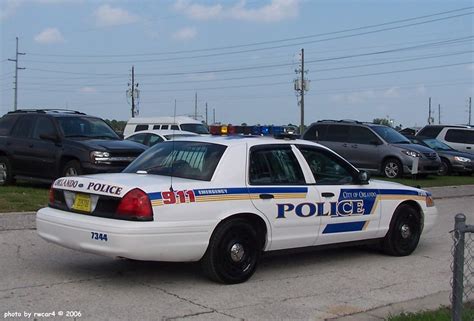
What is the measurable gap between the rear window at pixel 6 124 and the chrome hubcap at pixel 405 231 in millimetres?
9539

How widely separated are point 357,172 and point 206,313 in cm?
318

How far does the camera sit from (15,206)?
1034cm

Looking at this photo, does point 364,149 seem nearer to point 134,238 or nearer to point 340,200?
point 340,200

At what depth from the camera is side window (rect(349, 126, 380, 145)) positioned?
791 inches

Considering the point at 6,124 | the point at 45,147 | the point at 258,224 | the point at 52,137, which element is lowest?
the point at 258,224

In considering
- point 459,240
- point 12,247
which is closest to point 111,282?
point 12,247

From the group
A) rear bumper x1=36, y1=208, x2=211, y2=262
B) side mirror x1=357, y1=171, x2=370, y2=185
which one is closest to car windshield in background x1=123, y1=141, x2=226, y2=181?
rear bumper x1=36, y1=208, x2=211, y2=262

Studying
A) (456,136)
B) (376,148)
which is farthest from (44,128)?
(456,136)

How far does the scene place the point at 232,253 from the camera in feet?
20.9

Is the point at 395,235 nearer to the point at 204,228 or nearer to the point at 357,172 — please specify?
the point at 357,172

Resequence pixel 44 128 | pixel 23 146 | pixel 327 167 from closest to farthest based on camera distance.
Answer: pixel 327 167, pixel 44 128, pixel 23 146

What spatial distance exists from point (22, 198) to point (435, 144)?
16.9 meters

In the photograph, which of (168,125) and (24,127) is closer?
(24,127)

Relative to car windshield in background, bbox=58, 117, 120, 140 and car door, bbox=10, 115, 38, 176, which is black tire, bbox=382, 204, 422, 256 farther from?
car door, bbox=10, 115, 38, 176
